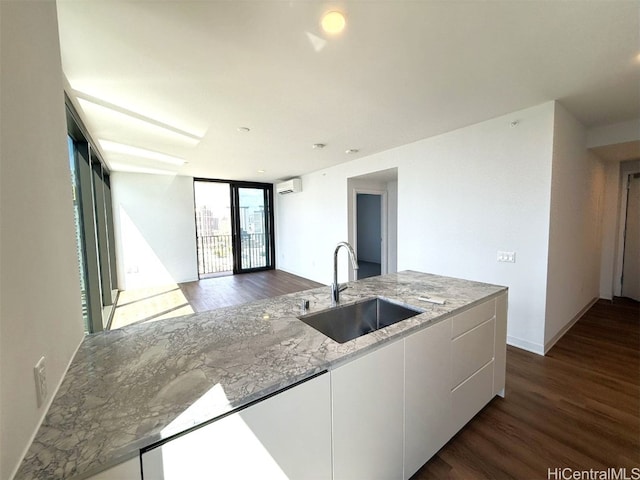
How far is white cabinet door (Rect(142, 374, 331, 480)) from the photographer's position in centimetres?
69

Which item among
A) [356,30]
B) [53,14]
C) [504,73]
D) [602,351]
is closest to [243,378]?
[53,14]

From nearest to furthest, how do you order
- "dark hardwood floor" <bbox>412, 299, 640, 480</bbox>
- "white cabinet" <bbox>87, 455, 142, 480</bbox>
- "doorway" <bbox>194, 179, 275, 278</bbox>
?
"white cabinet" <bbox>87, 455, 142, 480</bbox> < "dark hardwood floor" <bbox>412, 299, 640, 480</bbox> < "doorway" <bbox>194, 179, 275, 278</bbox>

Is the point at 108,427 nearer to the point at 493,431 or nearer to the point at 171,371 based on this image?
the point at 171,371

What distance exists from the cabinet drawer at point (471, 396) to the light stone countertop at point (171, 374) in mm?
551

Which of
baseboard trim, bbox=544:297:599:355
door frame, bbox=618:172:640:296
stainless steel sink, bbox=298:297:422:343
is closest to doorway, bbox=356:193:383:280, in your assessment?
baseboard trim, bbox=544:297:599:355

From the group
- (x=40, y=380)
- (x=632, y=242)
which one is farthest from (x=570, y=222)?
(x=40, y=380)

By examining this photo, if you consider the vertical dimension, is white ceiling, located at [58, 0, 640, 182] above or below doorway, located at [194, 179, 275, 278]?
above

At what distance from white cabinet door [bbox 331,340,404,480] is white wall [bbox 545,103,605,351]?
243 centimetres

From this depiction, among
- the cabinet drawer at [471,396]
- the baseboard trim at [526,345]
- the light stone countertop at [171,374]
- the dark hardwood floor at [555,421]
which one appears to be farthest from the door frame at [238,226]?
the cabinet drawer at [471,396]

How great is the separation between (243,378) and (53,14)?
1.77 m

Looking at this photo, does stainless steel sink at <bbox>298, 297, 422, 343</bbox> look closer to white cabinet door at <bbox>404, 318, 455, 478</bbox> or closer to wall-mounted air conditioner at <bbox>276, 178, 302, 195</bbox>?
white cabinet door at <bbox>404, 318, 455, 478</bbox>

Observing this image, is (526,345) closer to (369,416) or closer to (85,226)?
(369,416)

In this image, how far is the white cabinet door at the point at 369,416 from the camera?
1.03 metres

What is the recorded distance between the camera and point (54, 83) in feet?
3.61
